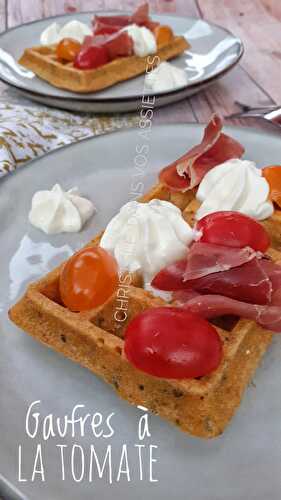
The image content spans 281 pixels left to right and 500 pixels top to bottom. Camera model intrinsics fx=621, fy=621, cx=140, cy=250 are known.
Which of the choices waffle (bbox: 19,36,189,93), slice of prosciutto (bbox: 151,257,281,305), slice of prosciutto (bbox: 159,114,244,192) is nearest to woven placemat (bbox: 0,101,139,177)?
waffle (bbox: 19,36,189,93)

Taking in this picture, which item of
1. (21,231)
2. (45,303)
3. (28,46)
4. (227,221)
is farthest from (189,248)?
(28,46)

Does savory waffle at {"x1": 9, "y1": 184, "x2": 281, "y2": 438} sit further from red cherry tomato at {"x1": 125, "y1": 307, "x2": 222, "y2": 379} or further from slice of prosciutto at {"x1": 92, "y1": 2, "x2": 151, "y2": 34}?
slice of prosciutto at {"x1": 92, "y1": 2, "x2": 151, "y2": 34}

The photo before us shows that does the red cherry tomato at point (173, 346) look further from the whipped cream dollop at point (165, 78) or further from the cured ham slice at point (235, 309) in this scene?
the whipped cream dollop at point (165, 78)

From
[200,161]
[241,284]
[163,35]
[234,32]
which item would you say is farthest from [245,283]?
[234,32]

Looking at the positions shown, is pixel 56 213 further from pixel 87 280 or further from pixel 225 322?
pixel 225 322

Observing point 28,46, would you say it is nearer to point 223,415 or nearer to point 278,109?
point 278,109

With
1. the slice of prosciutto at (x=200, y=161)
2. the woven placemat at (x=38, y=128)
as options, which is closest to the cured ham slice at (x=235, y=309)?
the slice of prosciutto at (x=200, y=161)
